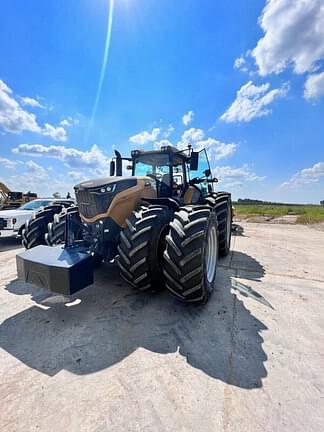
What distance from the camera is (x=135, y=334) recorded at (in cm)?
242

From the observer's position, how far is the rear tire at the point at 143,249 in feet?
8.96

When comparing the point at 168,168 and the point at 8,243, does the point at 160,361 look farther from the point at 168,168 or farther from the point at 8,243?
the point at 8,243

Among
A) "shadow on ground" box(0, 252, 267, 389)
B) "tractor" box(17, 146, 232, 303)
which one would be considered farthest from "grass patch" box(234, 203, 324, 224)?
"shadow on ground" box(0, 252, 267, 389)

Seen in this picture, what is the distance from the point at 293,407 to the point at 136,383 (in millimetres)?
1120

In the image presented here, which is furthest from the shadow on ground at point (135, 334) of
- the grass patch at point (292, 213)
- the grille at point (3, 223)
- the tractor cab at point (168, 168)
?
the grass patch at point (292, 213)

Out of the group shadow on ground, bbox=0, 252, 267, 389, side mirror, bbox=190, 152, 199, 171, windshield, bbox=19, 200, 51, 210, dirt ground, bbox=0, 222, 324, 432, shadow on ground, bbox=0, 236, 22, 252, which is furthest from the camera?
windshield, bbox=19, 200, 51, 210

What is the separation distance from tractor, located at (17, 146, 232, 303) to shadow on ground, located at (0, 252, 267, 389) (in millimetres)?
295

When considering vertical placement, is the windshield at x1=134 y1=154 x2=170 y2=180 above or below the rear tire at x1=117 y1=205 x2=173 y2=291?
above

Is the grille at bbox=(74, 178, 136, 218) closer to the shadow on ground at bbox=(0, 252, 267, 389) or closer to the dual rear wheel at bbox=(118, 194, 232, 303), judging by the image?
the dual rear wheel at bbox=(118, 194, 232, 303)

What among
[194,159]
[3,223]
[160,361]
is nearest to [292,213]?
[194,159]

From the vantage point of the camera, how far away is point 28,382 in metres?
1.79

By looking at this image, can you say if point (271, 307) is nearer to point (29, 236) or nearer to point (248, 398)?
point (248, 398)

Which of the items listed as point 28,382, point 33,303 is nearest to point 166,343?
point 28,382

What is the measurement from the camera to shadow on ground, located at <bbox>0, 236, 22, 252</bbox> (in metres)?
6.62
